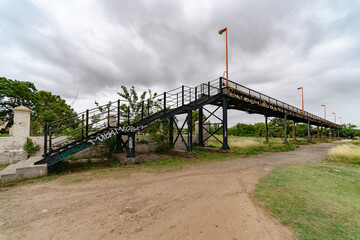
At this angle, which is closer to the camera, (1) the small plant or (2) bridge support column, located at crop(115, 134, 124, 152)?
(1) the small plant

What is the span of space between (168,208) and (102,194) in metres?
2.14

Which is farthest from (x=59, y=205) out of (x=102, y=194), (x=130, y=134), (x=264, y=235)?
(x=130, y=134)

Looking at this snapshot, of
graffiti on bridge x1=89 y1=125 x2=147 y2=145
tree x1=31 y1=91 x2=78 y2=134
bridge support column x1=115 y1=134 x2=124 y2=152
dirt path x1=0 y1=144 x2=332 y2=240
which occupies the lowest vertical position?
dirt path x1=0 y1=144 x2=332 y2=240

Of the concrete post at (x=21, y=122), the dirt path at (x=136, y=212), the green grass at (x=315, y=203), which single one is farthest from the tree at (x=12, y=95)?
the green grass at (x=315, y=203)

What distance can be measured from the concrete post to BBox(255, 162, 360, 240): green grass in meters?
10.5

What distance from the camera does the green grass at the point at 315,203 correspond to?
2.55 m

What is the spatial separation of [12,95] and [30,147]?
2164cm

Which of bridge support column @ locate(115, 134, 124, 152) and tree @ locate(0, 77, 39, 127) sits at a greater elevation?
tree @ locate(0, 77, 39, 127)

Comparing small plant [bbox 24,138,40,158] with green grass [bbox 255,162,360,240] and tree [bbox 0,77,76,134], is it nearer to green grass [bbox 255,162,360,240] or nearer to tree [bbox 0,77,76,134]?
green grass [bbox 255,162,360,240]

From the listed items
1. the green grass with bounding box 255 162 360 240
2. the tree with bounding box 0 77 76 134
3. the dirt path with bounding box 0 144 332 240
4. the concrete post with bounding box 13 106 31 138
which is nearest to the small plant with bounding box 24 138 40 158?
the concrete post with bounding box 13 106 31 138

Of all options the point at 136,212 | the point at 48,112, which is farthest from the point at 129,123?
the point at 48,112

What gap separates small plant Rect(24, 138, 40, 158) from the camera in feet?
24.6

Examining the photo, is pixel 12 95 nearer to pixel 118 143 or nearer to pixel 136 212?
pixel 118 143

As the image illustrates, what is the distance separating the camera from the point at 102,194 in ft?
14.0
